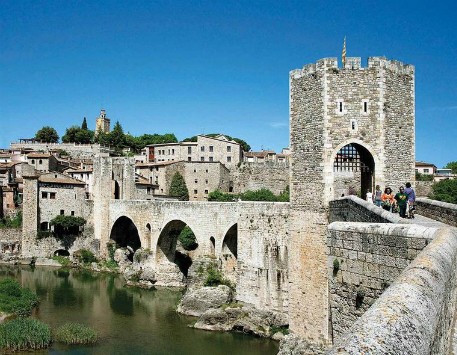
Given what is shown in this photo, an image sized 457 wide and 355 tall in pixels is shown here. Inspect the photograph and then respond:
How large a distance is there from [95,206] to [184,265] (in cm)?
1107

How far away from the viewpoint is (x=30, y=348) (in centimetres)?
2205

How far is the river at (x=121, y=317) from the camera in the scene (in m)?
23.1

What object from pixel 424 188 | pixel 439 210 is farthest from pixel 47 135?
pixel 439 210

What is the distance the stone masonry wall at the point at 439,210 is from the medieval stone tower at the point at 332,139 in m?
2.94

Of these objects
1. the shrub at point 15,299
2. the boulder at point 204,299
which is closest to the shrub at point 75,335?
the shrub at point 15,299

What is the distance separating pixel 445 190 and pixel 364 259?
49.1m

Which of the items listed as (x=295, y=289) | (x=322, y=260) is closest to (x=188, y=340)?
(x=295, y=289)

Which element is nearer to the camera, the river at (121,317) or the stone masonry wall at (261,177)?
the river at (121,317)

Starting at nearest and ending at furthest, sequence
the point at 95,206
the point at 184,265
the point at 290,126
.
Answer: the point at 290,126 < the point at 184,265 < the point at 95,206

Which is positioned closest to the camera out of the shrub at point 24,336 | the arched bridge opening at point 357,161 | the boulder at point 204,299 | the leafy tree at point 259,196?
the arched bridge opening at point 357,161

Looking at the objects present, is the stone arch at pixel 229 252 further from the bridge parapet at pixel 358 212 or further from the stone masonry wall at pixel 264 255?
the bridge parapet at pixel 358 212

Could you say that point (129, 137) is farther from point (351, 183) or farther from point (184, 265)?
point (351, 183)

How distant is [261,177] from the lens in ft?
212

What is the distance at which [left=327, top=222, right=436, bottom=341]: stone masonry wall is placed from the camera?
257 inches
